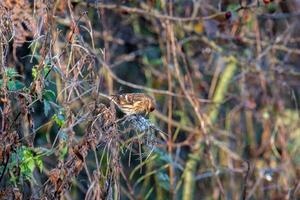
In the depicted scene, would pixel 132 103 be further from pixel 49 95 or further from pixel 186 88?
pixel 186 88

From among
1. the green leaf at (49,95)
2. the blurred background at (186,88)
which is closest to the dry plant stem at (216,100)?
the blurred background at (186,88)

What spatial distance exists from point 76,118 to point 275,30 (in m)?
3.09

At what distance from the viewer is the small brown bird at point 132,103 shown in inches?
100

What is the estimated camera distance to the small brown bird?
8.34 feet

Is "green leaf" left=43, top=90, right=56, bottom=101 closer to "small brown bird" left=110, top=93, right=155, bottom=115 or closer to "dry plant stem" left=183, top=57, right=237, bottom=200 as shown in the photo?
"small brown bird" left=110, top=93, right=155, bottom=115

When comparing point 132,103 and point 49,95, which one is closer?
point 132,103

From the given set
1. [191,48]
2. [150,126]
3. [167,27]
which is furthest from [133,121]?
[191,48]

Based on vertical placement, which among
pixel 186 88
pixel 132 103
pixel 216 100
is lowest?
pixel 216 100

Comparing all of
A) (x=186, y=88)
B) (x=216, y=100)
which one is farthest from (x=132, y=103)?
(x=216, y=100)

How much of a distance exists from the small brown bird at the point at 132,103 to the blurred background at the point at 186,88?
0.13 m

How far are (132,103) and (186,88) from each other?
2349 millimetres

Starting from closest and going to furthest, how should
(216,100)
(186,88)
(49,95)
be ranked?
(49,95), (186,88), (216,100)

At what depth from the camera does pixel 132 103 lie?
2555 mm

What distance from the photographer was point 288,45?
17.8 feet
